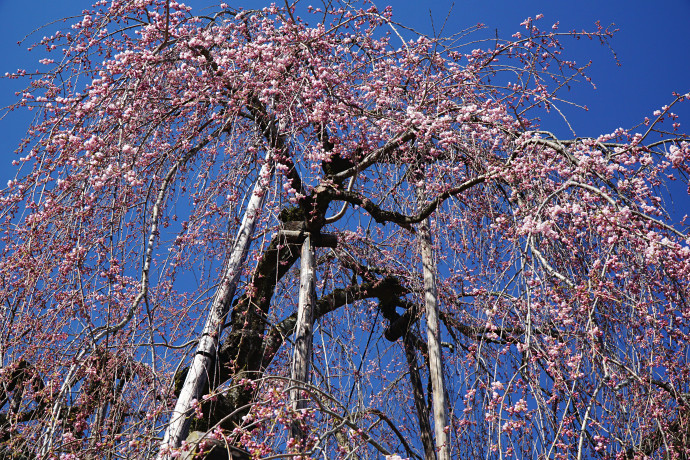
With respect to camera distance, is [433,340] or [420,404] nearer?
[433,340]

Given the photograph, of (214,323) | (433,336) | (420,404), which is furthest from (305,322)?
(420,404)

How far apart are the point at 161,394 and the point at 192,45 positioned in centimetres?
206

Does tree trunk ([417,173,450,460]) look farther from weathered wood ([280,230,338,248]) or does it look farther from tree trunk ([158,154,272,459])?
tree trunk ([158,154,272,459])

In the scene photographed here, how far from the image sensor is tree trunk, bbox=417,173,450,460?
477 centimetres

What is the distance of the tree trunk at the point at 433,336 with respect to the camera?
477 centimetres

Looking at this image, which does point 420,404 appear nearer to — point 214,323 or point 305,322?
point 305,322

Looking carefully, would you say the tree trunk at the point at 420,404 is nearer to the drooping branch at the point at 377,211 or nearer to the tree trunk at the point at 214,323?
the drooping branch at the point at 377,211

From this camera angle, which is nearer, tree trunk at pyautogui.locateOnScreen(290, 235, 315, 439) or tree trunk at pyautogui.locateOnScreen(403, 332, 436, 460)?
tree trunk at pyautogui.locateOnScreen(290, 235, 315, 439)

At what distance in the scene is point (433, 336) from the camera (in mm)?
4992

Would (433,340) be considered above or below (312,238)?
below

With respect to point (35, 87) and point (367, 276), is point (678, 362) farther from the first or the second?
point (35, 87)

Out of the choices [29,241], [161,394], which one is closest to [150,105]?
[29,241]

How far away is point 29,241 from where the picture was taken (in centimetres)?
289

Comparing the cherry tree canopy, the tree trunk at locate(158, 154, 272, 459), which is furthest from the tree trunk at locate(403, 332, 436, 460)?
the tree trunk at locate(158, 154, 272, 459)
